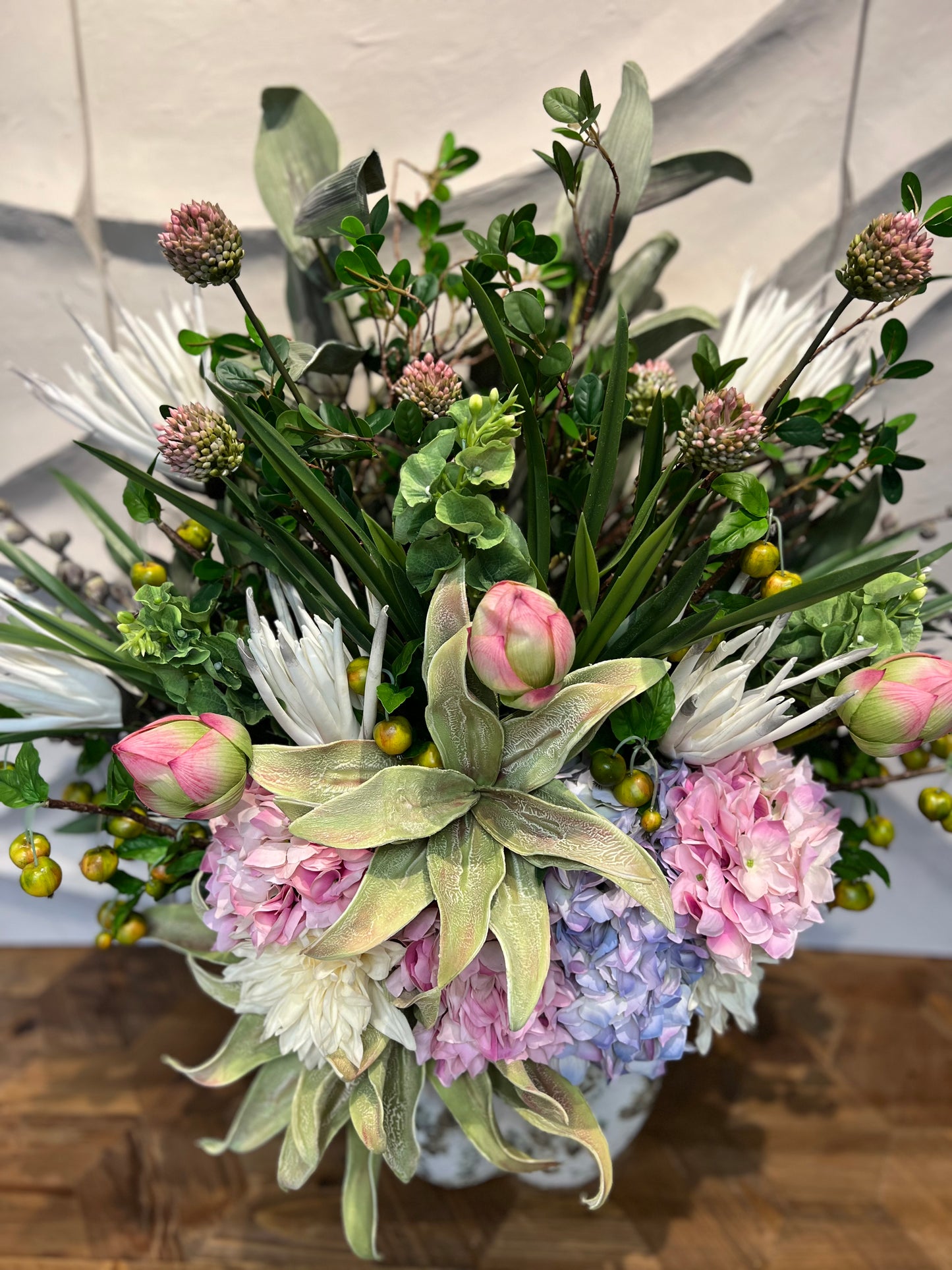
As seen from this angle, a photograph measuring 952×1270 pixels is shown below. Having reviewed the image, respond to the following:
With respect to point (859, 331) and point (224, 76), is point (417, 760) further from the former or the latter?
point (224, 76)

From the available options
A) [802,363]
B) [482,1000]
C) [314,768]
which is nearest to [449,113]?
[802,363]

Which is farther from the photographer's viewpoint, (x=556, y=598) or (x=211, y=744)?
(x=556, y=598)

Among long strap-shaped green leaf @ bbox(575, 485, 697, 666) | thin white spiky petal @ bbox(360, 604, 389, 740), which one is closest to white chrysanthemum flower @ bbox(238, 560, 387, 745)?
thin white spiky petal @ bbox(360, 604, 389, 740)

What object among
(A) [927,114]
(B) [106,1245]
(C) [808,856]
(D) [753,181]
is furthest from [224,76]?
(B) [106,1245]

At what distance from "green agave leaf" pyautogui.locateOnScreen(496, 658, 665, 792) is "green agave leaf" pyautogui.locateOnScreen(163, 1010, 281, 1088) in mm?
243

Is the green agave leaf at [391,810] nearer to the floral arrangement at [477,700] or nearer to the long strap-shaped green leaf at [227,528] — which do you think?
the floral arrangement at [477,700]

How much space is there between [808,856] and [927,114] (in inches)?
23.9

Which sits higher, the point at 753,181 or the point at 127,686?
the point at 753,181

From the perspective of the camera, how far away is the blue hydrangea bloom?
0.39 meters

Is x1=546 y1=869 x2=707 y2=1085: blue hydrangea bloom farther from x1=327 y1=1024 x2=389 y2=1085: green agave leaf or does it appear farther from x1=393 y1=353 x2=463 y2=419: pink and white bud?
x1=393 y1=353 x2=463 y2=419: pink and white bud

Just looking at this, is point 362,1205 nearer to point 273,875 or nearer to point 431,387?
point 273,875

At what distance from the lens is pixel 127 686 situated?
548 millimetres

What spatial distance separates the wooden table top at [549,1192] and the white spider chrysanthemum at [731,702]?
38 centimetres

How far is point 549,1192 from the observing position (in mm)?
581
